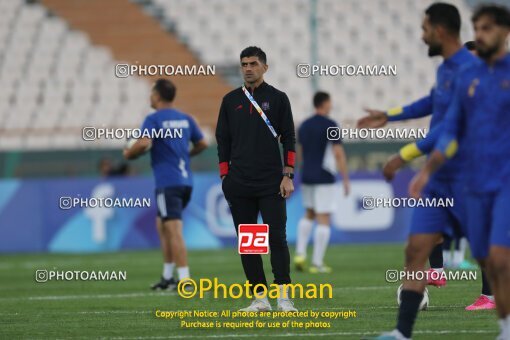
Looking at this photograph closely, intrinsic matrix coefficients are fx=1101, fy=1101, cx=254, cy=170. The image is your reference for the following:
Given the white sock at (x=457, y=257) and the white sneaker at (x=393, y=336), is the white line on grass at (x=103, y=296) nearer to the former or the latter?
the white sock at (x=457, y=257)

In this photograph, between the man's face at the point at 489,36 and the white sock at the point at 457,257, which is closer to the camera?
the man's face at the point at 489,36

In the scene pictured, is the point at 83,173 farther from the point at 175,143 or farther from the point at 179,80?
the point at 175,143

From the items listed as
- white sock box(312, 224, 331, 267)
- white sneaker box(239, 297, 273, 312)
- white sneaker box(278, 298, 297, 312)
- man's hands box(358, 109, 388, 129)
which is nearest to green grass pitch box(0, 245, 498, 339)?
white sock box(312, 224, 331, 267)

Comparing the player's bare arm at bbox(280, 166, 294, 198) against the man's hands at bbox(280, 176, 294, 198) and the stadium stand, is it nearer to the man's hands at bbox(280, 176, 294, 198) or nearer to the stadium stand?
the man's hands at bbox(280, 176, 294, 198)

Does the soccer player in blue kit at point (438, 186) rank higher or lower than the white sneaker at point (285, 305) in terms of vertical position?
higher

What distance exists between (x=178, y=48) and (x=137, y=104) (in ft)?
11.7

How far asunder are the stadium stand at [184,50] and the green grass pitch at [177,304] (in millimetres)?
11838

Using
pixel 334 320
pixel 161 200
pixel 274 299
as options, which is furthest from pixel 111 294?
pixel 334 320

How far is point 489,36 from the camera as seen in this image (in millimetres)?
6797

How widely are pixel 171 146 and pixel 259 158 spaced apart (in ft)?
11.2

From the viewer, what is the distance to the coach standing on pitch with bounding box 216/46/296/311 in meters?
9.92

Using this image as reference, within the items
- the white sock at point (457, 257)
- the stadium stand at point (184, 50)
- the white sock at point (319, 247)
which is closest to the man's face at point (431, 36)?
the white sock at point (457, 257)

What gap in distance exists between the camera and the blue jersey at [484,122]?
6.74 meters

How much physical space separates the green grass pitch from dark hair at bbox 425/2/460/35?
221 cm
